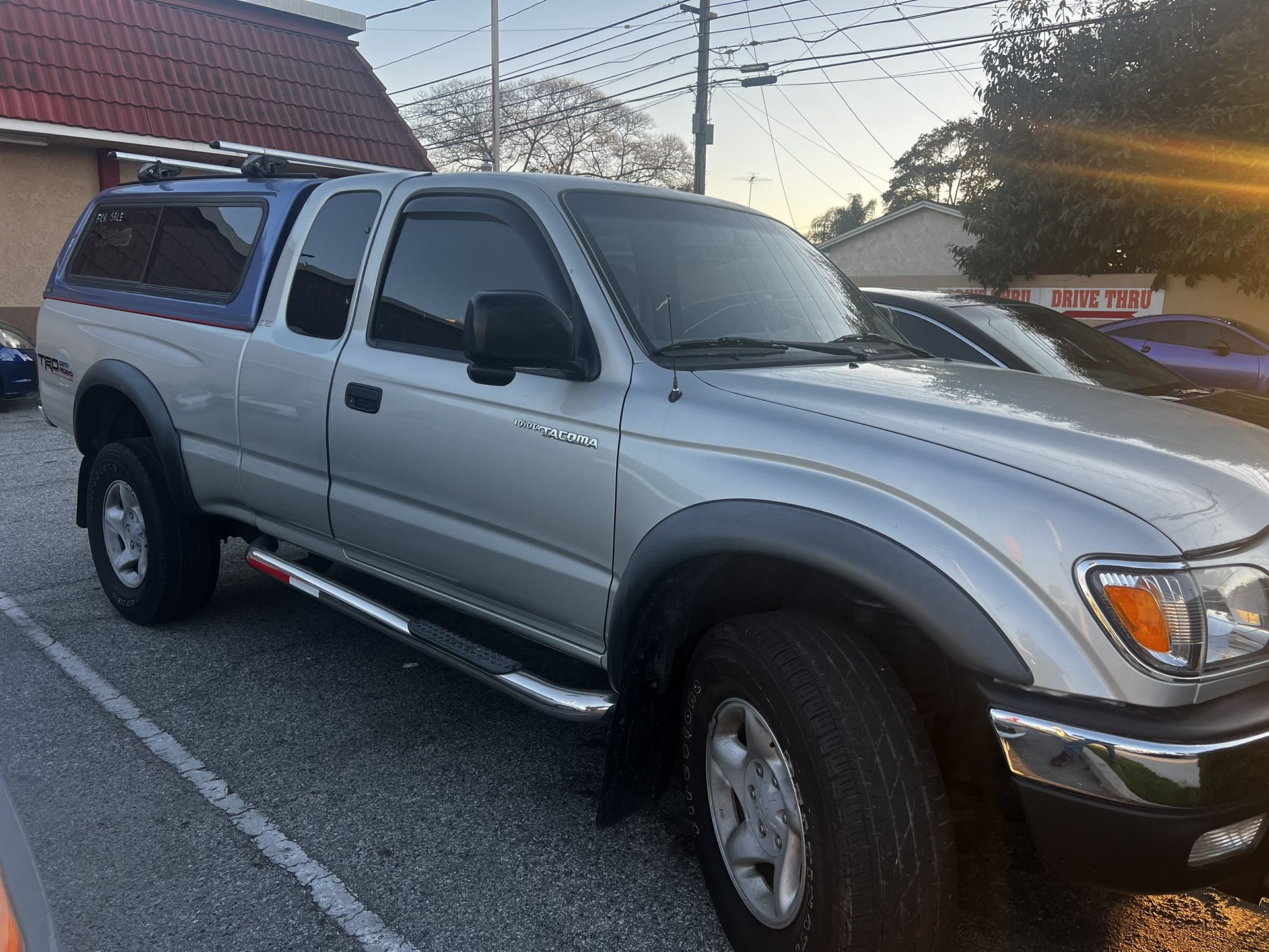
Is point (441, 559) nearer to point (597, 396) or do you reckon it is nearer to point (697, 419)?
point (597, 396)

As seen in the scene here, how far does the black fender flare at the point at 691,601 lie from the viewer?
198 centimetres

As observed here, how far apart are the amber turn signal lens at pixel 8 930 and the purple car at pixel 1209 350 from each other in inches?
536

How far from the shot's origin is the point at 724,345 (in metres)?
2.98

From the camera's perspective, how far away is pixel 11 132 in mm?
13805

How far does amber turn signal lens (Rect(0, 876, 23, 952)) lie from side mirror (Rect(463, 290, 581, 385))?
5.29 feet

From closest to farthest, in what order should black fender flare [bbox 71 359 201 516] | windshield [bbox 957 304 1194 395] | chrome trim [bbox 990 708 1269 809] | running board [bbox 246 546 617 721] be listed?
chrome trim [bbox 990 708 1269 809], running board [bbox 246 546 617 721], black fender flare [bbox 71 359 201 516], windshield [bbox 957 304 1194 395]

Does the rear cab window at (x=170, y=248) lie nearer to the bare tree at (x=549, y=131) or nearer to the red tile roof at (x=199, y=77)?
the red tile roof at (x=199, y=77)

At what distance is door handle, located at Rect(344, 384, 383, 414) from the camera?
3.41m

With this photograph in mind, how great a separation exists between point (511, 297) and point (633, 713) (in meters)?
1.16

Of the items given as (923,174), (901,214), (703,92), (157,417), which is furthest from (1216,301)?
(923,174)

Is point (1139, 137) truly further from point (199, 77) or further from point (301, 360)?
point (301, 360)

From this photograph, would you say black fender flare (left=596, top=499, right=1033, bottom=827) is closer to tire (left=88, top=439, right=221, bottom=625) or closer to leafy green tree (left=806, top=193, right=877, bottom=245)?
tire (left=88, top=439, right=221, bottom=625)

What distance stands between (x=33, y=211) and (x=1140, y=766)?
16.5 metres

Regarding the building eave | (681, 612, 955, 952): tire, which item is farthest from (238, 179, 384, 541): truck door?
the building eave
